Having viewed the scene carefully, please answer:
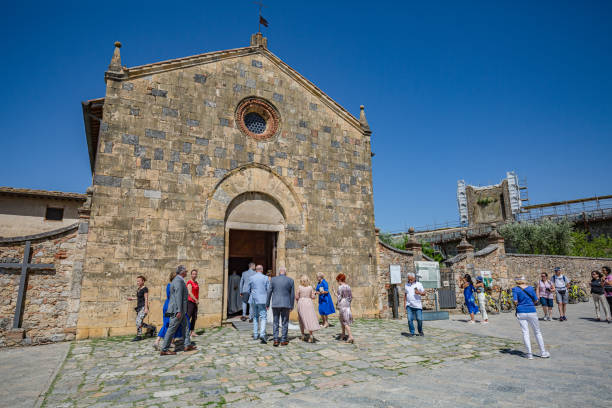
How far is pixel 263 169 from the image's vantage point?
12086mm

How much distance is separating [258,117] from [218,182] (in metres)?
3.24

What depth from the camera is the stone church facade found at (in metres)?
9.71

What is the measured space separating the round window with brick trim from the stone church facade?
4cm

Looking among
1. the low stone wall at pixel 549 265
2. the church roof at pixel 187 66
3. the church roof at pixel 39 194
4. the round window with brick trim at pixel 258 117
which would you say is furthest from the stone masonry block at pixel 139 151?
the low stone wall at pixel 549 265

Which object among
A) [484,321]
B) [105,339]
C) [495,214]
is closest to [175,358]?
[105,339]

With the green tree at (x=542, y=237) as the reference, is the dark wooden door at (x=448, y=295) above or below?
below

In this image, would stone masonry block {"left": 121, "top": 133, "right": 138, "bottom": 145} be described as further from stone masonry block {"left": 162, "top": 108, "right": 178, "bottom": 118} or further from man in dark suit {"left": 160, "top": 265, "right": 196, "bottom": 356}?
man in dark suit {"left": 160, "top": 265, "right": 196, "bottom": 356}

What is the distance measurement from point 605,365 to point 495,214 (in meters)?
41.9

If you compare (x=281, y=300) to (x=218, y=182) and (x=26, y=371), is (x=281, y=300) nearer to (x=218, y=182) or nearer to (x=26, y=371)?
(x=218, y=182)

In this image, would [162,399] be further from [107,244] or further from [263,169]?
[263,169]

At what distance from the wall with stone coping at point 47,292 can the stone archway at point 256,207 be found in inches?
144

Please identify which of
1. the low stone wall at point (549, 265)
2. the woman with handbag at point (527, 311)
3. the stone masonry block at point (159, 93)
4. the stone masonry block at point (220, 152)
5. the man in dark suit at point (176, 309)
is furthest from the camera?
the low stone wall at point (549, 265)

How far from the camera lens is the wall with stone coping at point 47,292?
8.43 m

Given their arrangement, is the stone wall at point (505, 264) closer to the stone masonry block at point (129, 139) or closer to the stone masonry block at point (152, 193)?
the stone masonry block at point (152, 193)
